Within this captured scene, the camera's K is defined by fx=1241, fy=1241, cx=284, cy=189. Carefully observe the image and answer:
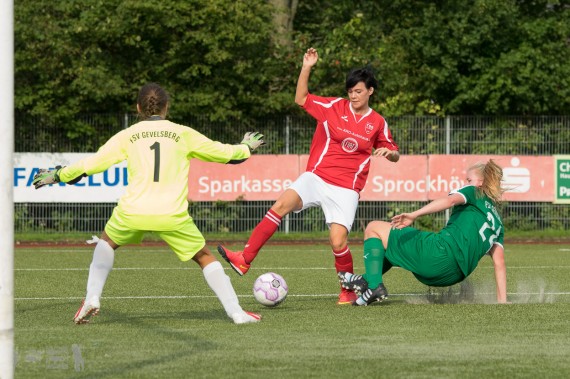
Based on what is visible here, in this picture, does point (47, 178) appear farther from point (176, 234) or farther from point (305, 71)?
point (305, 71)

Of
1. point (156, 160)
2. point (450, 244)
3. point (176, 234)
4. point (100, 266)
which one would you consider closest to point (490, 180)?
point (450, 244)

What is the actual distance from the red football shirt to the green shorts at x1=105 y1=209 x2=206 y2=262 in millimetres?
2483

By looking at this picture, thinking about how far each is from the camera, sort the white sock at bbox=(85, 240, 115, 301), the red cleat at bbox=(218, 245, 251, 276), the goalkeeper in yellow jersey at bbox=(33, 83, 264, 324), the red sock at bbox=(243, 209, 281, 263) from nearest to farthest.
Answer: the goalkeeper in yellow jersey at bbox=(33, 83, 264, 324)
the white sock at bbox=(85, 240, 115, 301)
the red cleat at bbox=(218, 245, 251, 276)
the red sock at bbox=(243, 209, 281, 263)

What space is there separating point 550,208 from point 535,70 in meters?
3.59

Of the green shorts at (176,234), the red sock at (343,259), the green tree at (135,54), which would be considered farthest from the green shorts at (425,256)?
the green tree at (135,54)

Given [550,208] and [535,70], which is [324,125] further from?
[535,70]

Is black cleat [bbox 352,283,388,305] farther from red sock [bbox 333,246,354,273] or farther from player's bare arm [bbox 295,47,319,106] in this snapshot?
player's bare arm [bbox 295,47,319,106]

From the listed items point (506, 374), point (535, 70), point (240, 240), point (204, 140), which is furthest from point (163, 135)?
point (535, 70)

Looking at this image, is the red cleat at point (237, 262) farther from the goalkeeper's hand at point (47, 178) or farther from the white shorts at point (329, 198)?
the goalkeeper's hand at point (47, 178)

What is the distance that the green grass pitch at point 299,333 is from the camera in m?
6.87

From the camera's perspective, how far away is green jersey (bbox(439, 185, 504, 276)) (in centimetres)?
1029

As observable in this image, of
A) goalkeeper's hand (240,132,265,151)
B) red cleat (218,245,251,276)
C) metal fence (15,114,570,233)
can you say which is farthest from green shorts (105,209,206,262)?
metal fence (15,114,570,233)

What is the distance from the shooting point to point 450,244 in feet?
33.7

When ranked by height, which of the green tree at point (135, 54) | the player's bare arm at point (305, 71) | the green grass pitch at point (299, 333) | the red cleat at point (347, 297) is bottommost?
the green grass pitch at point (299, 333)
